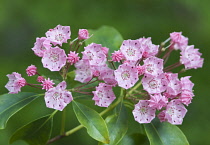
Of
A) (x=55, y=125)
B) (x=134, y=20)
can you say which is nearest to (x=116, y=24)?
(x=134, y=20)

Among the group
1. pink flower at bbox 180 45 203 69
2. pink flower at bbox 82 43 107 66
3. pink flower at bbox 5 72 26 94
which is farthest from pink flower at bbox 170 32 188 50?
pink flower at bbox 5 72 26 94

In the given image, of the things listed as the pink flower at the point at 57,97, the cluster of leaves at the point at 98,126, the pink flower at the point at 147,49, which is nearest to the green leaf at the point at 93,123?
the cluster of leaves at the point at 98,126

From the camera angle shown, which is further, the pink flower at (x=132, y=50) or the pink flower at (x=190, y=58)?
the pink flower at (x=190, y=58)

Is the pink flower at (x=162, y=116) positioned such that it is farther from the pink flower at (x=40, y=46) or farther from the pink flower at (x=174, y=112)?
the pink flower at (x=40, y=46)

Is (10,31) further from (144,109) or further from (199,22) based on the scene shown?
(144,109)

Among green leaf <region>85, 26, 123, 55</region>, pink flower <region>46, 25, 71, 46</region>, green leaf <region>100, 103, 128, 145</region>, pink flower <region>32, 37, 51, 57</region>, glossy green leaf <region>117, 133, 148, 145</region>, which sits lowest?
glossy green leaf <region>117, 133, 148, 145</region>

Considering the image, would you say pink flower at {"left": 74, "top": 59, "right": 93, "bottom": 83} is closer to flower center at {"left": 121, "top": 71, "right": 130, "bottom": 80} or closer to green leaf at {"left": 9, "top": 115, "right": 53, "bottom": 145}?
flower center at {"left": 121, "top": 71, "right": 130, "bottom": 80}
